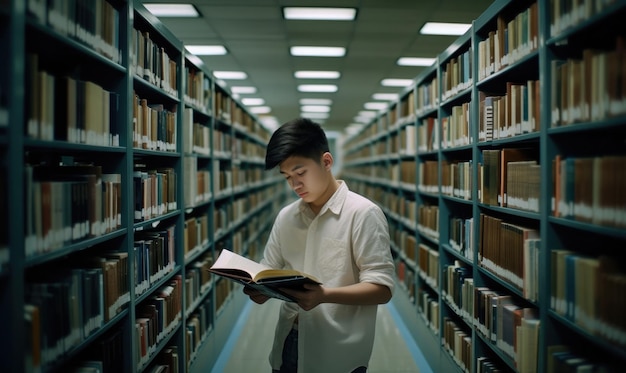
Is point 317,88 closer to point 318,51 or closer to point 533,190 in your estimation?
point 318,51

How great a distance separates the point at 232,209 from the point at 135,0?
10.1 feet

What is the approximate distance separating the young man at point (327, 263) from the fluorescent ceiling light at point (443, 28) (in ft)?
12.3

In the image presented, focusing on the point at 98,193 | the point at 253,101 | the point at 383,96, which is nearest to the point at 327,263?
the point at 98,193

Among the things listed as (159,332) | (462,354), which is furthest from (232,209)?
(462,354)

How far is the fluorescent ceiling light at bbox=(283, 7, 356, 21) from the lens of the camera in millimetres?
4609

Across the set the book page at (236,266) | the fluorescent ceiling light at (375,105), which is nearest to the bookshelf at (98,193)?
the book page at (236,266)

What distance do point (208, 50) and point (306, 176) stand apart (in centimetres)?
475

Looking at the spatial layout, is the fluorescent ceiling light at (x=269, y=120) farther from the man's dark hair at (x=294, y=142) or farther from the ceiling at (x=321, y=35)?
the man's dark hair at (x=294, y=142)

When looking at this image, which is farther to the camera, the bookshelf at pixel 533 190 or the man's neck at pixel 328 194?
the man's neck at pixel 328 194

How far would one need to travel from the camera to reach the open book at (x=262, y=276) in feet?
5.05

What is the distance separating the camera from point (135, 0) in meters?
2.31

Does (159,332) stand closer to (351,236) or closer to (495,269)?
(351,236)

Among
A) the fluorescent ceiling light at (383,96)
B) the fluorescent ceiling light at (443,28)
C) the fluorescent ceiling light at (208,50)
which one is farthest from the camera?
the fluorescent ceiling light at (383,96)

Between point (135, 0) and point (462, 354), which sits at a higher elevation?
point (135, 0)
